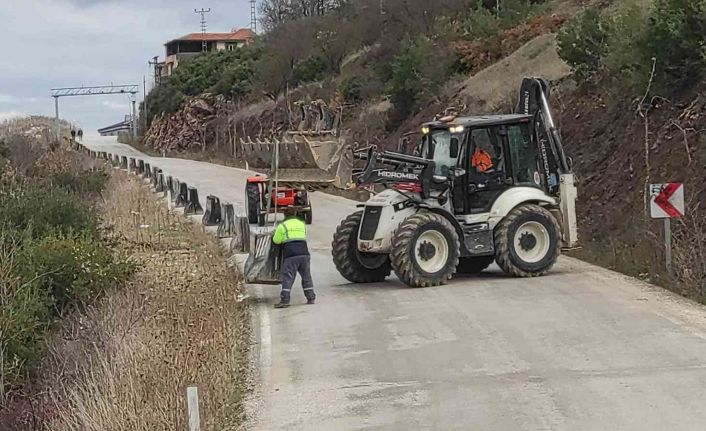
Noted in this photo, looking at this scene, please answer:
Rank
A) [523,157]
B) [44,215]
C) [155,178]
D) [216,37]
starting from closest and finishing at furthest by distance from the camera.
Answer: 1. [523,157]
2. [44,215]
3. [155,178]
4. [216,37]

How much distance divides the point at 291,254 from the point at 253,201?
13.3 meters

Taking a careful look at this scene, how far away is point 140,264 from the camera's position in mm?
19344

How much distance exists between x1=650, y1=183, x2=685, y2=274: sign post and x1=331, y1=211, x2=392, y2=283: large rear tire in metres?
4.18

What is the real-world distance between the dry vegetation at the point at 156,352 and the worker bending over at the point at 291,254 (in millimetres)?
769

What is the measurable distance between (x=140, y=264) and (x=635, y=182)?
32.0 feet

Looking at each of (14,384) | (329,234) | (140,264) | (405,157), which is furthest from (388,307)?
(329,234)

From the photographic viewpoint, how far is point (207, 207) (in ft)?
92.2

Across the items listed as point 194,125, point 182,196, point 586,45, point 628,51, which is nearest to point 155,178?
point 182,196

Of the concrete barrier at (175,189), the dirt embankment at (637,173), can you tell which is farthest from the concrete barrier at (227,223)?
the concrete barrier at (175,189)

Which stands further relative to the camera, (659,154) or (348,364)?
(659,154)

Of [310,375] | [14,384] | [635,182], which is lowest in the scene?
[14,384]

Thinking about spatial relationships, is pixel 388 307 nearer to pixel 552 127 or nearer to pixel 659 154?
pixel 552 127

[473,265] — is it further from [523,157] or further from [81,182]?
[81,182]

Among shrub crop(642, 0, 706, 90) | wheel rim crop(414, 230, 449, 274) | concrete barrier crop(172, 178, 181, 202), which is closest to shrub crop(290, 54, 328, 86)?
concrete barrier crop(172, 178, 181, 202)
